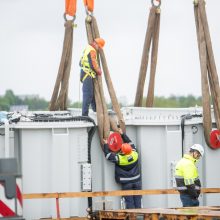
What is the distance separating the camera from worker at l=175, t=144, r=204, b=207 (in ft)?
46.2

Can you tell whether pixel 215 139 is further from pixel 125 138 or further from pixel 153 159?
pixel 125 138

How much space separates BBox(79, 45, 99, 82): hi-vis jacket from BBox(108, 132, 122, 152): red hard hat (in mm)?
1483

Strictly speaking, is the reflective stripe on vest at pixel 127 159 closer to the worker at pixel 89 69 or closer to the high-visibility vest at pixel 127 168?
the high-visibility vest at pixel 127 168

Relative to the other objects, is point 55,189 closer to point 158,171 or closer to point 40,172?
point 40,172

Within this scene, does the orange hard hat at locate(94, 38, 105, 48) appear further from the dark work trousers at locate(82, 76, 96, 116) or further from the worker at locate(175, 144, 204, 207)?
the worker at locate(175, 144, 204, 207)

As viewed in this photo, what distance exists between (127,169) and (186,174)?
Result: 1664 mm

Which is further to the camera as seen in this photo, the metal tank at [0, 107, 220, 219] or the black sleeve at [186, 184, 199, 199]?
the metal tank at [0, 107, 220, 219]

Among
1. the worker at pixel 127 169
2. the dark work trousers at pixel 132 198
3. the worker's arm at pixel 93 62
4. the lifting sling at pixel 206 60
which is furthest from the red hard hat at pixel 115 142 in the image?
the lifting sling at pixel 206 60

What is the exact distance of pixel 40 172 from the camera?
14.9m

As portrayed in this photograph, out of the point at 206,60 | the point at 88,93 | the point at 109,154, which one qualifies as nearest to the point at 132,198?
the point at 109,154

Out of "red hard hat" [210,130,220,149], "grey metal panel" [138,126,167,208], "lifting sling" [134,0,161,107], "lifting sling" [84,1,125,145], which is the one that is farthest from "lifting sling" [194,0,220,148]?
"lifting sling" [84,1,125,145]

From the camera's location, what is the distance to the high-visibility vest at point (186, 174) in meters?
14.1

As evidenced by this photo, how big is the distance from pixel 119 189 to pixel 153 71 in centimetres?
302

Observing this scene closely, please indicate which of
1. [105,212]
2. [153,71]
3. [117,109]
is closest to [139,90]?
[153,71]
